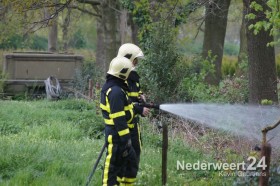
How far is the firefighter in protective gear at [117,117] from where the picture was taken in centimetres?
625

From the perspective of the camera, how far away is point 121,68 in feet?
21.2

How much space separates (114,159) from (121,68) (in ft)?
3.50

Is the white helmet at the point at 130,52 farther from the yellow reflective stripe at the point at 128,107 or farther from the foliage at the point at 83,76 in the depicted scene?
the foliage at the point at 83,76

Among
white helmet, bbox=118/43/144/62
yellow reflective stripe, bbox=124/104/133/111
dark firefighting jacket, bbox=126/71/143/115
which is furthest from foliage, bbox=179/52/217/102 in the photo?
yellow reflective stripe, bbox=124/104/133/111

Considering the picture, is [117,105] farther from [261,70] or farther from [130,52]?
[261,70]

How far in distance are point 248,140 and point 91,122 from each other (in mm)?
4197

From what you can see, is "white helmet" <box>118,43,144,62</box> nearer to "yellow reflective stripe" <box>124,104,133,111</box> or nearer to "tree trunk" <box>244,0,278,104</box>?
"yellow reflective stripe" <box>124,104,133,111</box>

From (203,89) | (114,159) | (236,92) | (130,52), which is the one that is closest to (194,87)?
(203,89)

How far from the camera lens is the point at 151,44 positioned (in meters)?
13.5

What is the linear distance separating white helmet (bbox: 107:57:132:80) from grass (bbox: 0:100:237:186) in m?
1.59

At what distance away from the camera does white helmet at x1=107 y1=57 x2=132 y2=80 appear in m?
6.44

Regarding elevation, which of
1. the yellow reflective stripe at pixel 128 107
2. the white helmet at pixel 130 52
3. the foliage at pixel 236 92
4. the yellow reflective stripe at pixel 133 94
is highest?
the white helmet at pixel 130 52

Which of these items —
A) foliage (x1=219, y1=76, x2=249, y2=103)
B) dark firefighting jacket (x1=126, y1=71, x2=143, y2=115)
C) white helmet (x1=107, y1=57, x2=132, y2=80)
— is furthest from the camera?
foliage (x1=219, y1=76, x2=249, y2=103)

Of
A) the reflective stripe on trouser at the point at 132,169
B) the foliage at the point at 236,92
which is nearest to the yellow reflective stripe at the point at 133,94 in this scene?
the reflective stripe on trouser at the point at 132,169
